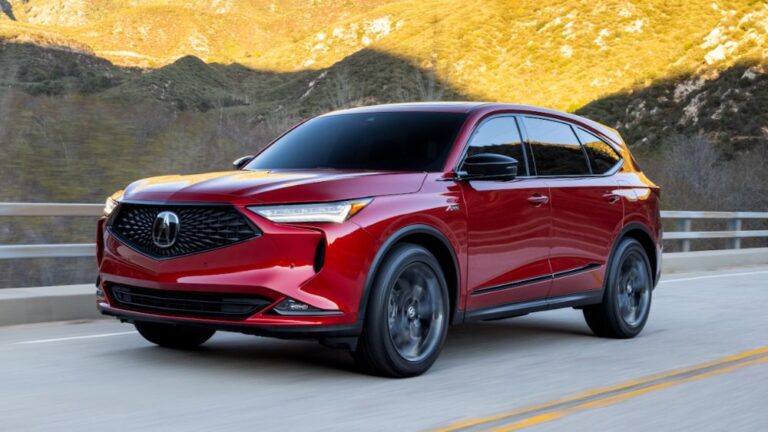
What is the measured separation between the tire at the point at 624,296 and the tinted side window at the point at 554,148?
2.82 ft

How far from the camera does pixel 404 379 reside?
22.6 feet

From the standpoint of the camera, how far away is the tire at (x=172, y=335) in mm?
7773

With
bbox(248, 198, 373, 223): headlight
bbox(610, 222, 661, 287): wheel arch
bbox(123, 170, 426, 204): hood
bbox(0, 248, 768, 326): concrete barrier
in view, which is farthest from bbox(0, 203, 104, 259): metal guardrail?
bbox(610, 222, 661, 287): wheel arch

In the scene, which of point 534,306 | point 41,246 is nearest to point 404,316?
point 534,306

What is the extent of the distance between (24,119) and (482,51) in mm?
60518

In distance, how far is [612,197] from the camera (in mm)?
9016

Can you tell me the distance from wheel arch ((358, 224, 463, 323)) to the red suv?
0.01 m

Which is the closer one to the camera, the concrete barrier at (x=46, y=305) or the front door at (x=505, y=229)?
the front door at (x=505, y=229)

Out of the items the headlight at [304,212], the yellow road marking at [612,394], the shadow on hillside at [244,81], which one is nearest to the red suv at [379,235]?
the headlight at [304,212]

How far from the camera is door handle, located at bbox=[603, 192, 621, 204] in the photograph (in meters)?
8.93

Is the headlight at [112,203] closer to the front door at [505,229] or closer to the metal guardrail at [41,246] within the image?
A: the front door at [505,229]

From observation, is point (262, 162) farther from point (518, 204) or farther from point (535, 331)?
point (535, 331)

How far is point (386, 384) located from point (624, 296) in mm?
3340

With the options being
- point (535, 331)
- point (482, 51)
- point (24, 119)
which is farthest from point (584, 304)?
point (482, 51)
